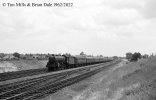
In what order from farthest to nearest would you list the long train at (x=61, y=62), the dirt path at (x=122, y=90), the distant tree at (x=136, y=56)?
the distant tree at (x=136, y=56) < the long train at (x=61, y=62) < the dirt path at (x=122, y=90)

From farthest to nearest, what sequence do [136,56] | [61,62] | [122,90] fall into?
[136,56] → [61,62] → [122,90]

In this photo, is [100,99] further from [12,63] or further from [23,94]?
[12,63]

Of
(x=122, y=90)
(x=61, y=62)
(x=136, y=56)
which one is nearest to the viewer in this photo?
(x=122, y=90)

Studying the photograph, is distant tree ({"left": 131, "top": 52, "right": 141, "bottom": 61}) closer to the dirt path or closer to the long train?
the long train

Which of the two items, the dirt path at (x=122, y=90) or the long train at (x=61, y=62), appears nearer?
the dirt path at (x=122, y=90)

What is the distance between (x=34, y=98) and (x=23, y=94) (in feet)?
3.70

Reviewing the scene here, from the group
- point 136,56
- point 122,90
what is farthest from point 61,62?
point 136,56

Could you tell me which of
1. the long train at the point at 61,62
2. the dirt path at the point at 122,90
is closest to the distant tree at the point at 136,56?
the long train at the point at 61,62

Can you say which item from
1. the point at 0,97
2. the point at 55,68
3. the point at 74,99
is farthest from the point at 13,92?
the point at 55,68

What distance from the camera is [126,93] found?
13508 millimetres

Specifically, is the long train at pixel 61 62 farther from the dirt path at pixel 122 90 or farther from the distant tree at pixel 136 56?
the dirt path at pixel 122 90

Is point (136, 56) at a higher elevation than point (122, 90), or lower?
higher

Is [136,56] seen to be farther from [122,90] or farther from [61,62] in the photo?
[122,90]

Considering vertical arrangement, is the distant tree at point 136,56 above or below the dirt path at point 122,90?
above
